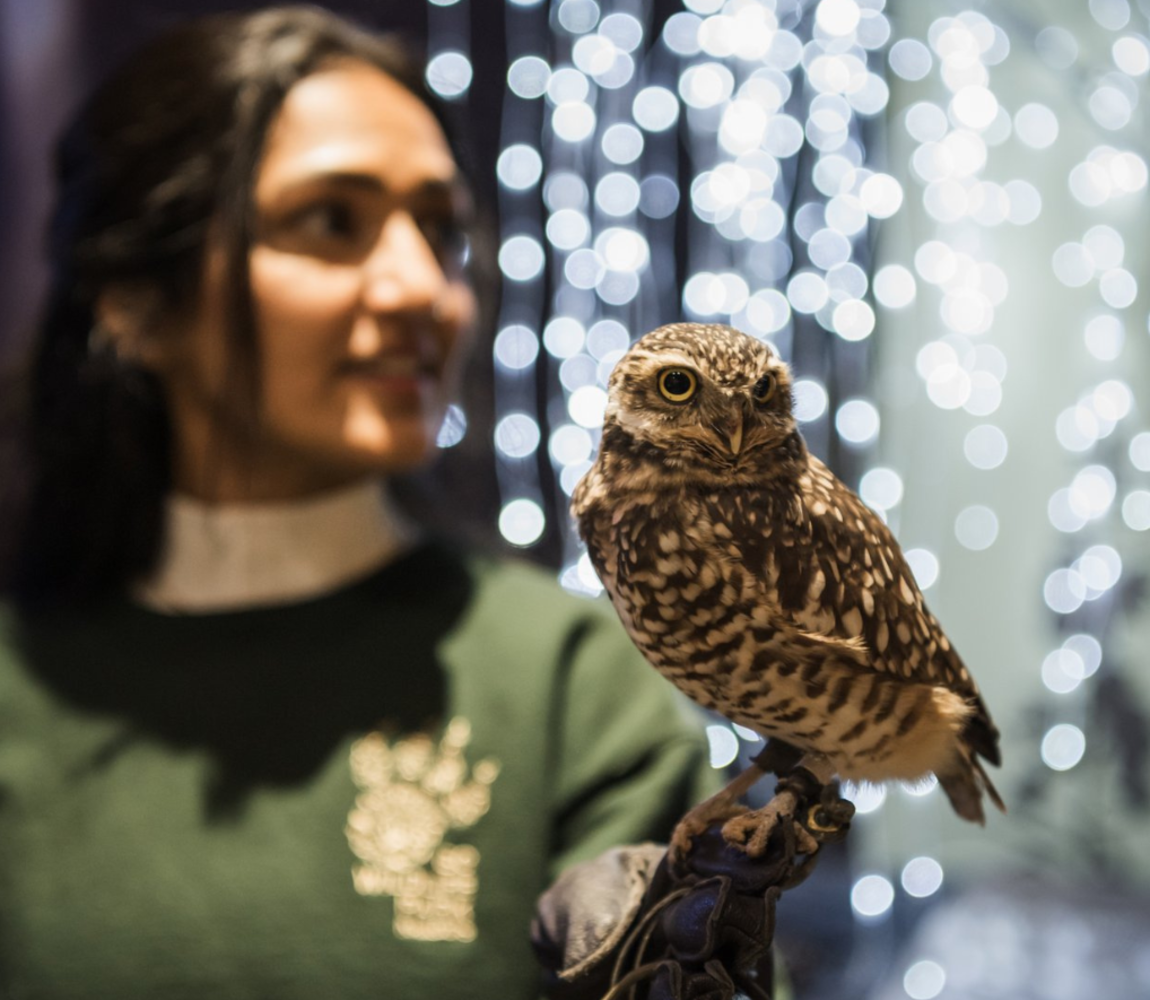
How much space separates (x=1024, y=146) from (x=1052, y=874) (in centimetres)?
155

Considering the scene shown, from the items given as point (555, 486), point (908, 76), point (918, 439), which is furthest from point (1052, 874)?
point (908, 76)

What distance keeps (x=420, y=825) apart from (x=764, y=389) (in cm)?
85

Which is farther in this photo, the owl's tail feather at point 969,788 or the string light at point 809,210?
the string light at point 809,210

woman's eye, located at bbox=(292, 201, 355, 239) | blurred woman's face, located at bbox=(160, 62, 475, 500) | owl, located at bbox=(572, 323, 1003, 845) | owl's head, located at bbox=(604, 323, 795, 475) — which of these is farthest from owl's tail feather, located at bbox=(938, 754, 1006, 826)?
woman's eye, located at bbox=(292, 201, 355, 239)

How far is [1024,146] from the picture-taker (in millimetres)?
2211

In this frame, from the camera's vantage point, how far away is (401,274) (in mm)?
984

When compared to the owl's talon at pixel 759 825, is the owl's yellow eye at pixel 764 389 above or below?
above

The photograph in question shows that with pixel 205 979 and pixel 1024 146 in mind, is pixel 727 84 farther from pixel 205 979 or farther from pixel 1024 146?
pixel 205 979

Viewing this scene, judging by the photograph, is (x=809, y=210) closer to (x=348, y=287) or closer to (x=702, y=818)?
(x=348, y=287)

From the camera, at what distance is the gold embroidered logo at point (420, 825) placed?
3.75 ft

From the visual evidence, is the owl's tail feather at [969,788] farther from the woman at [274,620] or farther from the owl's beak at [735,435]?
the woman at [274,620]

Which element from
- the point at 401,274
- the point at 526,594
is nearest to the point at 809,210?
the point at 526,594

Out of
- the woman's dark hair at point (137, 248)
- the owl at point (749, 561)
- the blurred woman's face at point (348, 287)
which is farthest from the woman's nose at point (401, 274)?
the owl at point (749, 561)

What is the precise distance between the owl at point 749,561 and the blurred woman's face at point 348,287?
0.51 metres
